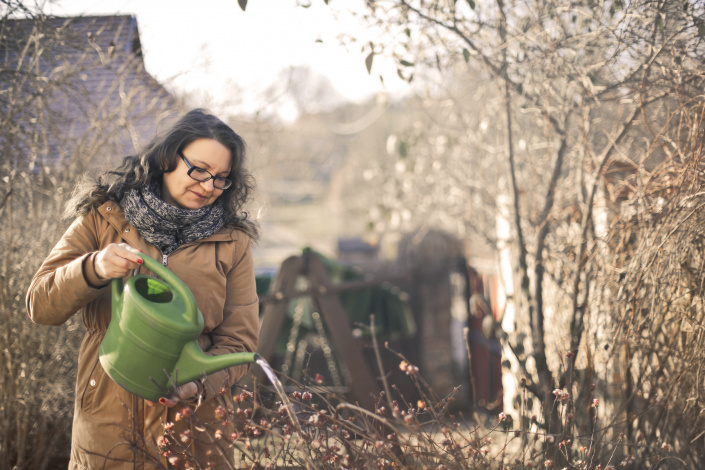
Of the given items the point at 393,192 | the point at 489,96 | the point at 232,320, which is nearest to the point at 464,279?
the point at 393,192

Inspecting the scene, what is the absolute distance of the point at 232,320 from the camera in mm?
1684

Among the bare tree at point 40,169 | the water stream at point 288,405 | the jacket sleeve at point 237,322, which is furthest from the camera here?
the bare tree at point 40,169

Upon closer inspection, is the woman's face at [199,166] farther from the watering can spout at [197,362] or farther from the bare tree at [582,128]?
the bare tree at [582,128]

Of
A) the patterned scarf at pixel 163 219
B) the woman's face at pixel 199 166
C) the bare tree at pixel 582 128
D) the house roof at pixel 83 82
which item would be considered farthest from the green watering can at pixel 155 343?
the house roof at pixel 83 82

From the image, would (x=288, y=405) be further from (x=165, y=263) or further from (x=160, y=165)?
(x=160, y=165)

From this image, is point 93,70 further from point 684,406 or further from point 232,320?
point 684,406

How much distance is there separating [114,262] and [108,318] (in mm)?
296

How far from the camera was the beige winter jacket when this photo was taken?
1476 mm

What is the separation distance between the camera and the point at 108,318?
1.62 metres

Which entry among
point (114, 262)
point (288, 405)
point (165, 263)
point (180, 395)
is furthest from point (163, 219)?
point (288, 405)

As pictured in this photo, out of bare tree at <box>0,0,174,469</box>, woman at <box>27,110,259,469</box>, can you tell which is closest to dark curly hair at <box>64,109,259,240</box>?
woman at <box>27,110,259,469</box>

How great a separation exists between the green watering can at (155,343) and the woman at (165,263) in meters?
0.05

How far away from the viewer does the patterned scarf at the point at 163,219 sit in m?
1.61

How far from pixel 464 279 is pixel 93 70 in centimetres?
641
